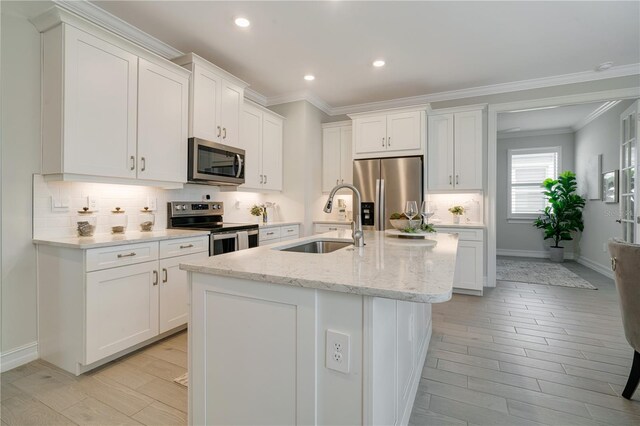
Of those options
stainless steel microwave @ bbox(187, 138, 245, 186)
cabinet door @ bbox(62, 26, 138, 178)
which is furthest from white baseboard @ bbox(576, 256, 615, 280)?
cabinet door @ bbox(62, 26, 138, 178)

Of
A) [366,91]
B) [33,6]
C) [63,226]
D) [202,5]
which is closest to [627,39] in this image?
[366,91]

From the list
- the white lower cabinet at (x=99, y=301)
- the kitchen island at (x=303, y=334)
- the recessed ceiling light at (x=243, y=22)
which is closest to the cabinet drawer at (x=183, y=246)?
the white lower cabinet at (x=99, y=301)

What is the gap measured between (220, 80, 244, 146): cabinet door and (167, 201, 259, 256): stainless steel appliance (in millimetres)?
817

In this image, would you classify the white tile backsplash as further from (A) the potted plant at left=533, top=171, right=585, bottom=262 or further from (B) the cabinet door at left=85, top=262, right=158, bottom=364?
(A) the potted plant at left=533, top=171, right=585, bottom=262

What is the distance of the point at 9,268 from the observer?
2.19 meters

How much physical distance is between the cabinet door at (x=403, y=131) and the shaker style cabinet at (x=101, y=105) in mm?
2766

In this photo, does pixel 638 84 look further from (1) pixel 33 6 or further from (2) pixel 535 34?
(1) pixel 33 6

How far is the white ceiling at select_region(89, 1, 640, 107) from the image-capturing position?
2.64 metres

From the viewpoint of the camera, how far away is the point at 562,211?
20.0ft

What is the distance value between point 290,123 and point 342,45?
167 cm

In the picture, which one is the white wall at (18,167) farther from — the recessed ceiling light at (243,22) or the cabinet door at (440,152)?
the cabinet door at (440,152)

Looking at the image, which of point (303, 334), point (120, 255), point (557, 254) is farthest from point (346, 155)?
point (557, 254)

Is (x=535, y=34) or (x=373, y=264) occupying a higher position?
(x=535, y=34)

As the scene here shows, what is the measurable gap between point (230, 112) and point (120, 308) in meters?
2.27
